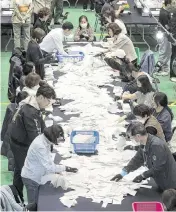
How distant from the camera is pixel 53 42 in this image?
35.0 feet

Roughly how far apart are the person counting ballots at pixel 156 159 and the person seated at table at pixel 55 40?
468 centimetres

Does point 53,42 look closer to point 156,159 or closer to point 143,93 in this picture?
point 143,93

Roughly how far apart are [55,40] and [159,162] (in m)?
5.11

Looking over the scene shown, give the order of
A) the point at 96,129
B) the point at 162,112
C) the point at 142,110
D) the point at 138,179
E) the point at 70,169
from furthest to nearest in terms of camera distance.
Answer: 1. the point at 96,129
2. the point at 162,112
3. the point at 142,110
4. the point at 70,169
5. the point at 138,179

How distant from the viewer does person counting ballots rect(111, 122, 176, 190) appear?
6.02 m

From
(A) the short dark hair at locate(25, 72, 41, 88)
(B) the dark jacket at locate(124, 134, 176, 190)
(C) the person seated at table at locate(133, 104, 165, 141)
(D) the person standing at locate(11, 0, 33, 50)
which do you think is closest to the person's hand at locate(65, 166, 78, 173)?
(B) the dark jacket at locate(124, 134, 176, 190)

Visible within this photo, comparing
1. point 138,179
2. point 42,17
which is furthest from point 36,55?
point 138,179

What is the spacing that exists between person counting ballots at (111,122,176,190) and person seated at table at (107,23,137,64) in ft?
15.5

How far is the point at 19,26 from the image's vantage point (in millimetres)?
12945

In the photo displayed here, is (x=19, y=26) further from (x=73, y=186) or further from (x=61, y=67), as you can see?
(x=73, y=186)

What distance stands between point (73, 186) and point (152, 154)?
3.16 ft

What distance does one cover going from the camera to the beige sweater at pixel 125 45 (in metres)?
10.7

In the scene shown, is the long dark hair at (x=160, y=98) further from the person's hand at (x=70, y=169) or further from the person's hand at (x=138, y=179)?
the person's hand at (x=70, y=169)

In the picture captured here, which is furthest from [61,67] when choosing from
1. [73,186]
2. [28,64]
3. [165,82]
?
[73,186]
